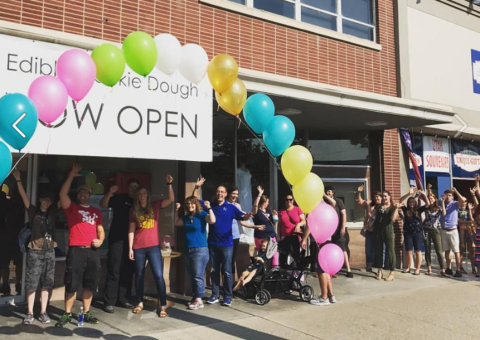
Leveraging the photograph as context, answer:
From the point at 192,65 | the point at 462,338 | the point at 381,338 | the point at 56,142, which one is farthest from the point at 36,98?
the point at 462,338

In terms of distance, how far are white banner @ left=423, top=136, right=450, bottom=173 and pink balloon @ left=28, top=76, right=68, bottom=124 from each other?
9308 mm

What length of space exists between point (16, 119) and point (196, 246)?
124 inches

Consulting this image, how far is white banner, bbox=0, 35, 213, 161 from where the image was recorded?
5203 millimetres

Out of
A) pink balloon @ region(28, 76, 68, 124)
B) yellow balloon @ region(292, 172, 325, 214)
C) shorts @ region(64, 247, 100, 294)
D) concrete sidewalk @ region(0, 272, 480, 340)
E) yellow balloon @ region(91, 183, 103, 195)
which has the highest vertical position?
pink balloon @ region(28, 76, 68, 124)

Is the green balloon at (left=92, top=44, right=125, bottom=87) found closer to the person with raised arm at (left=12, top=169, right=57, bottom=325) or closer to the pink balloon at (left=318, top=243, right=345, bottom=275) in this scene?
the person with raised arm at (left=12, top=169, right=57, bottom=325)

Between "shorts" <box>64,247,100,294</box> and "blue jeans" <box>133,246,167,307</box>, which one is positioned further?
"blue jeans" <box>133,246,167,307</box>

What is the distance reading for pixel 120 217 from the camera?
6184mm

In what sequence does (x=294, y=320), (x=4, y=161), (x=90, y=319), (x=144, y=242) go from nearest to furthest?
1. (x=4, y=161)
2. (x=90, y=319)
3. (x=294, y=320)
4. (x=144, y=242)


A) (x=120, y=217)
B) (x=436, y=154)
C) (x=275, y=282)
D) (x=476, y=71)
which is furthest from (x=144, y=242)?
(x=476, y=71)

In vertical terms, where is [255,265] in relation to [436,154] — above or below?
below

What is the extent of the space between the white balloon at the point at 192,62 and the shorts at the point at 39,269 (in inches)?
107

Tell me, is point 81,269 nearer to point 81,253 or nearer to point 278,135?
point 81,253

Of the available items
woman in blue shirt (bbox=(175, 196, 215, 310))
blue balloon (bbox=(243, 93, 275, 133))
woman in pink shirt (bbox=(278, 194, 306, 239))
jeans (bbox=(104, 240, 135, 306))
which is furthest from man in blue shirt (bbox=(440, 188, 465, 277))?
jeans (bbox=(104, 240, 135, 306))

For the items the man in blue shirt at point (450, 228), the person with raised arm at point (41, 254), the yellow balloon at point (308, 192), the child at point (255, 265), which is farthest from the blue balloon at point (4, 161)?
the man in blue shirt at point (450, 228)
